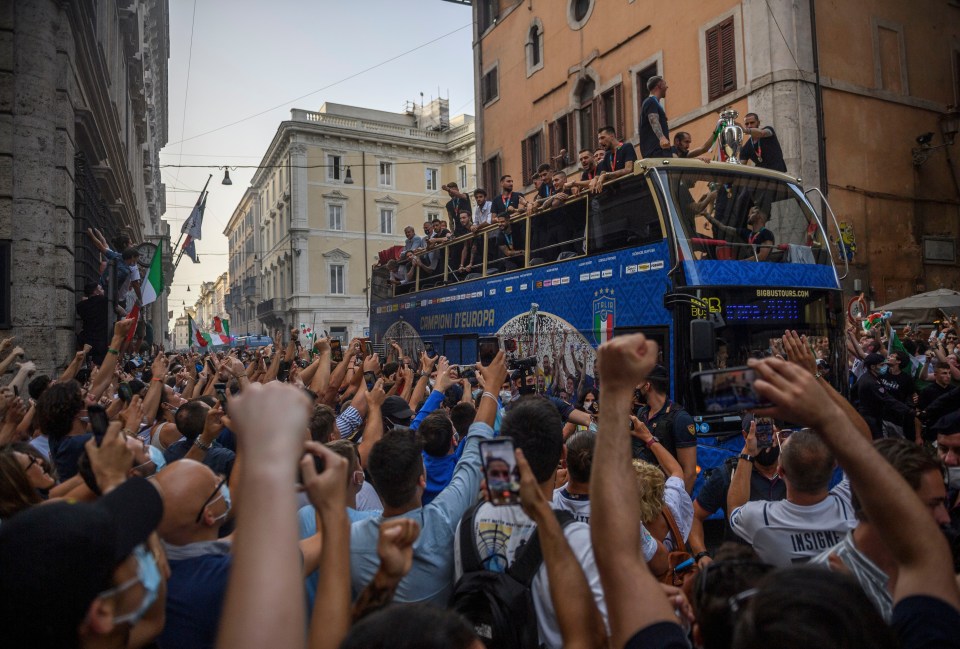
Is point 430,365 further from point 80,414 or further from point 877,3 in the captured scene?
point 877,3

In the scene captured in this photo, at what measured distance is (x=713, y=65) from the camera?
50.4 ft

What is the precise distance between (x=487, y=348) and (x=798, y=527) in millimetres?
8155

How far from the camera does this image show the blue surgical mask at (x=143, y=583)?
1.38 m

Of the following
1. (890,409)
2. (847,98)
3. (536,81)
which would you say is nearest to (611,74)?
(536,81)

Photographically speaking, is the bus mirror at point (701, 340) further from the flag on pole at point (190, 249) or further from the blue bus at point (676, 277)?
the flag on pole at point (190, 249)

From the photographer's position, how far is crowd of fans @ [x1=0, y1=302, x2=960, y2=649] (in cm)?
122

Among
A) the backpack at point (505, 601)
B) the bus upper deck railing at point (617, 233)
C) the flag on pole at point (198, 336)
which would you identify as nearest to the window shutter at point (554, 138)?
the bus upper deck railing at point (617, 233)

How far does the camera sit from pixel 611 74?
1836 cm

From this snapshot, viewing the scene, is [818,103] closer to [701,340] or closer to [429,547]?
[701,340]

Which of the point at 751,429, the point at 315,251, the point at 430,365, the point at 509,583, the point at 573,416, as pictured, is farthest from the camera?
the point at 315,251

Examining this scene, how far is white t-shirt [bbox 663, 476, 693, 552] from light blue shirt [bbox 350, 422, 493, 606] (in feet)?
3.75

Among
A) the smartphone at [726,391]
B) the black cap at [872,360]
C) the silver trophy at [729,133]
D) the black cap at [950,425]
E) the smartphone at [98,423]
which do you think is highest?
the silver trophy at [729,133]

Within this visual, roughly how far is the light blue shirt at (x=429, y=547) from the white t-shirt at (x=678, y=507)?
1.14m

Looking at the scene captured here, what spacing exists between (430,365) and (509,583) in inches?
137
